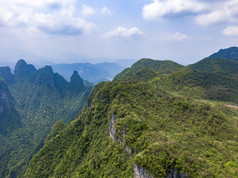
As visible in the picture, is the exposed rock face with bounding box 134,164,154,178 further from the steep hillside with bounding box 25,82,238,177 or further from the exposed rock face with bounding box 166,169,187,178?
the exposed rock face with bounding box 166,169,187,178

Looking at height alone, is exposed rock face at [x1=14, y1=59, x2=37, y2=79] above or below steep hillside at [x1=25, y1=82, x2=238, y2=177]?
above

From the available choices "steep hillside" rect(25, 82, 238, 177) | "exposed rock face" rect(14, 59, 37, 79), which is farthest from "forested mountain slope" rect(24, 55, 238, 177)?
"exposed rock face" rect(14, 59, 37, 79)

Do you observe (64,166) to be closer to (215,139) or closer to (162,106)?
(162,106)

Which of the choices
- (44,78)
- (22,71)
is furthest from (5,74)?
(44,78)

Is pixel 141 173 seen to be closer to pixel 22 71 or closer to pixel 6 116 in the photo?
pixel 6 116

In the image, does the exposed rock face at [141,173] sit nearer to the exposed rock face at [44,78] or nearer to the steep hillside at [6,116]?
the steep hillside at [6,116]

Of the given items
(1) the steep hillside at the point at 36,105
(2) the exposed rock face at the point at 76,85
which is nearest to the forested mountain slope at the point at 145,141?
(1) the steep hillside at the point at 36,105

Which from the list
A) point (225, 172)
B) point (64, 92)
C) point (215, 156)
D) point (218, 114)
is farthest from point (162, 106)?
point (64, 92)
